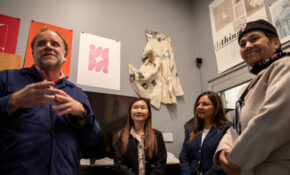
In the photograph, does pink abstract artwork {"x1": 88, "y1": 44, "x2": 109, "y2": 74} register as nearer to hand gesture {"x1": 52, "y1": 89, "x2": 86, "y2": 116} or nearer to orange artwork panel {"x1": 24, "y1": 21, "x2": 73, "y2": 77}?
orange artwork panel {"x1": 24, "y1": 21, "x2": 73, "y2": 77}

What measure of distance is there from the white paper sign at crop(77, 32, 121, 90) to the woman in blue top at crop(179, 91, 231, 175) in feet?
3.86

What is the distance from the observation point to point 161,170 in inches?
80.3

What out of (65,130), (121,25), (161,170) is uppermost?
(121,25)

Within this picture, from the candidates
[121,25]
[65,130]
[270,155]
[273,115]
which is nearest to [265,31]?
[273,115]

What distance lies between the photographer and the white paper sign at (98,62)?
272 centimetres

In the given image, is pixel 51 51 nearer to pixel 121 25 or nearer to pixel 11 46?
pixel 11 46

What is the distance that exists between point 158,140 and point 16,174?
4.78ft

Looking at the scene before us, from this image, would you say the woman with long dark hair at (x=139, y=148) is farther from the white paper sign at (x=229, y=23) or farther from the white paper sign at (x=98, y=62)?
the white paper sign at (x=229, y=23)

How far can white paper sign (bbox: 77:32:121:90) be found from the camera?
8.93 feet

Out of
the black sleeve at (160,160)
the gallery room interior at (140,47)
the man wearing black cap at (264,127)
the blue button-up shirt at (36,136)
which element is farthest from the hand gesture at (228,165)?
the gallery room interior at (140,47)

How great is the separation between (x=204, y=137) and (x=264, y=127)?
1188 mm

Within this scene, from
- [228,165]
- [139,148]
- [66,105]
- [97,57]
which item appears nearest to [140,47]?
[97,57]

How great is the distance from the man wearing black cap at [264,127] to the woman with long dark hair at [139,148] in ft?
3.32

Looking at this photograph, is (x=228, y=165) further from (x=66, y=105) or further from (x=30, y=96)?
(x=30, y=96)
